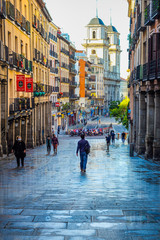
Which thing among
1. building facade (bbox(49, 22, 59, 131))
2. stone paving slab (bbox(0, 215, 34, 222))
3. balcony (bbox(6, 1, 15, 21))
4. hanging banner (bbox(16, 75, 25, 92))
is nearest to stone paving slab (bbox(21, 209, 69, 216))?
stone paving slab (bbox(0, 215, 34, 222))

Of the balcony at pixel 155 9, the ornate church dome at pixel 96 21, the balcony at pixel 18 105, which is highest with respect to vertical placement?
the ornate church dome at pixel 96 21

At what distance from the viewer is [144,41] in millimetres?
30469

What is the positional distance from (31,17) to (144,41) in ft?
46.4

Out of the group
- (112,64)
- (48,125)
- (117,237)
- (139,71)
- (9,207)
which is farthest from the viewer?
(112,64)

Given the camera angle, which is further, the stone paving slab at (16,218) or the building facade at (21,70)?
the building facade at (21,70)

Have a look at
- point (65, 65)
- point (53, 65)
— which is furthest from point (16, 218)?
point (65, 65)

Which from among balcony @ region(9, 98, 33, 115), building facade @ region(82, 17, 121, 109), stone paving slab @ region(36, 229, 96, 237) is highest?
building facade @ region(82, 17, 121, 109)

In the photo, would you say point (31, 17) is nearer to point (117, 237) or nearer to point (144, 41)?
point (144, 41)

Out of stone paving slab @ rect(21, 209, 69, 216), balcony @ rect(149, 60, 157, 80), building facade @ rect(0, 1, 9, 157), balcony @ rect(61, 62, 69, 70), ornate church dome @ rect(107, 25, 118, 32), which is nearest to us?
stone paving slab @ rect(21, 209, 69, 216)

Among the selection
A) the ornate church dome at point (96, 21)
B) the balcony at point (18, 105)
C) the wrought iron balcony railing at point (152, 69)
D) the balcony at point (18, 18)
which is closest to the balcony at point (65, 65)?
the balcony at point (18, 105)

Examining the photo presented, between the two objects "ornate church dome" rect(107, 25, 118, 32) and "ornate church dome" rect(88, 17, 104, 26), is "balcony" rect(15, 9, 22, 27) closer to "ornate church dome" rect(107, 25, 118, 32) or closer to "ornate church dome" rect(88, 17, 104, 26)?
"ornate church dome" rect(88, 17, 104, 26)

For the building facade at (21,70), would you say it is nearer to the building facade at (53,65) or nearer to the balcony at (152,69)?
the balcony at (152,69)

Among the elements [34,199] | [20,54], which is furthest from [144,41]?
[34,199]

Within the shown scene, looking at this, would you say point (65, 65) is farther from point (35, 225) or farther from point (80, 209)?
point (35, 225)
